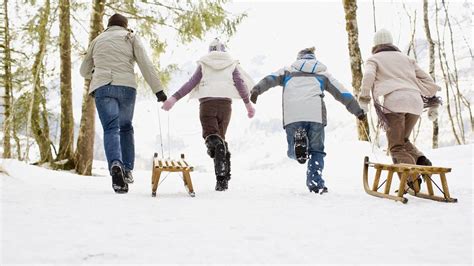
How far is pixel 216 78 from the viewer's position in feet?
16.3

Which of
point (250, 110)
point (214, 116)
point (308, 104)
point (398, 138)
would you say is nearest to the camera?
point (398, 138)

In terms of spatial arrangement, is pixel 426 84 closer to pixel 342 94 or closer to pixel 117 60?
pixel 342 94

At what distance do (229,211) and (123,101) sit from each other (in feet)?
6.43

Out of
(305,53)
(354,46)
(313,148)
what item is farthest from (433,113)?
(354,46)

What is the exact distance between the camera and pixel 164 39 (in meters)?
9.22

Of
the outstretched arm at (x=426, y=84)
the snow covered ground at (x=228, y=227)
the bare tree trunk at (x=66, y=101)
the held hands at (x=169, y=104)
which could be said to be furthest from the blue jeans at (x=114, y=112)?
the bare tree trunk at (x=66, y=101)

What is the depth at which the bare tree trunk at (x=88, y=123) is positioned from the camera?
829 cm

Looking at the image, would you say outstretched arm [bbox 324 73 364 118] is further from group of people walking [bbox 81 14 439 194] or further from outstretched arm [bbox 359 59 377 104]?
outstretched arm [bbox 359 59 377 104]

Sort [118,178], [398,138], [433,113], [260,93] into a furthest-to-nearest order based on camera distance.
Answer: [433,113], [260,93], [398,138], [118,178]

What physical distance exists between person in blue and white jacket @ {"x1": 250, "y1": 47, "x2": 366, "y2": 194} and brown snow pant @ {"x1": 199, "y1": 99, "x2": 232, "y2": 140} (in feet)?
1.15

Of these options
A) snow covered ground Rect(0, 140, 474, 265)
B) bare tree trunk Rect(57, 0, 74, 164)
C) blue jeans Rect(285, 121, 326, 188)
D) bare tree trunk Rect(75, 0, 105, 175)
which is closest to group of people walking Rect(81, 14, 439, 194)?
blue jeans Rect(285, 121, 326, 188)

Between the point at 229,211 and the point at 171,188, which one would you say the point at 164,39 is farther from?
the point at 229,211

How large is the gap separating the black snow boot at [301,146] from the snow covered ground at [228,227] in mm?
392

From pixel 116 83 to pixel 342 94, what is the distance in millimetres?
2429
